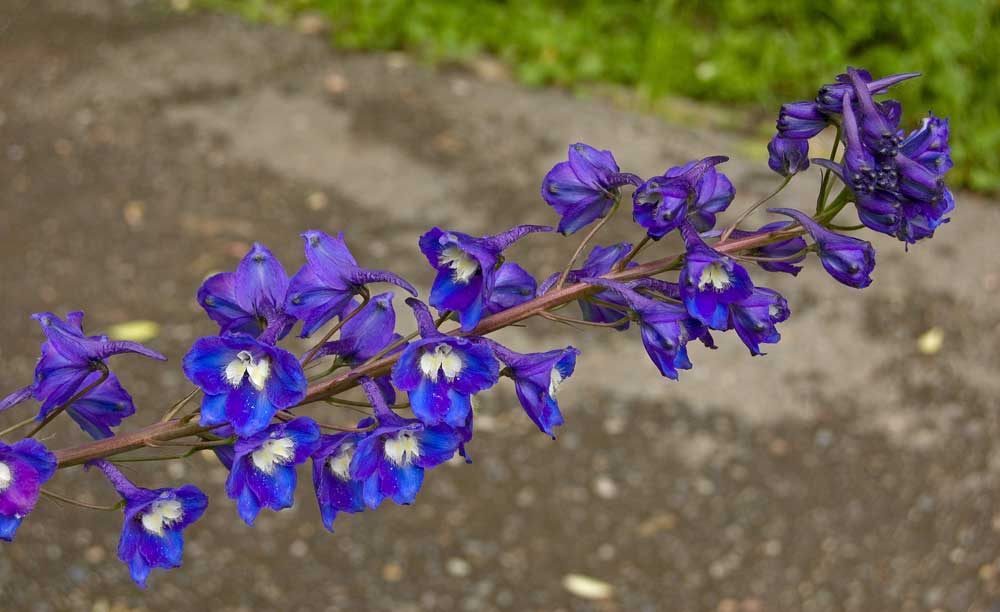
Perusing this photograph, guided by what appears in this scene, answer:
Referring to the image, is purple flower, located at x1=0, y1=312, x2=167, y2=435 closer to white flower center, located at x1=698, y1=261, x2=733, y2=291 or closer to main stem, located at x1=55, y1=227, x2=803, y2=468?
main stem, located at x1=55, y1=227, x2=803, y2=468

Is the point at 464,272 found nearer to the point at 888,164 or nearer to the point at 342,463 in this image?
the point at 342,463

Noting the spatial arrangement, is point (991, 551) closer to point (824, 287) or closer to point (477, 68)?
point (824, 287)

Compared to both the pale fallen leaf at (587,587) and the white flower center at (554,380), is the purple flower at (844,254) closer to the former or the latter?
the white flower center at (554,380)

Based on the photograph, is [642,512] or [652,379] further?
[652,379]

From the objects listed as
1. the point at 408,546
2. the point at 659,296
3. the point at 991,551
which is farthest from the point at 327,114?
the point at 659,296

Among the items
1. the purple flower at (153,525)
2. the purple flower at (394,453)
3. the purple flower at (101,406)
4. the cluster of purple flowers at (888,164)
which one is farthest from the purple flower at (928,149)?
the purple flower at (101,406)
